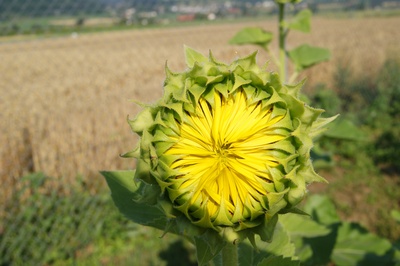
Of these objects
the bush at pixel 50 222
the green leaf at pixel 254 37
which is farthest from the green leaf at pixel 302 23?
the bush at pixel 50 222

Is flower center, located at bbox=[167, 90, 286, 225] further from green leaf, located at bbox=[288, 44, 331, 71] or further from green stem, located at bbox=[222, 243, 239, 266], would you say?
green leaf, located at bbox=[288, 44, 331, 71]

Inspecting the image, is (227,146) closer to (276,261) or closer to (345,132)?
(276,261)

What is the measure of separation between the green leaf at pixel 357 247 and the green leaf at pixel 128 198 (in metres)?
1.26

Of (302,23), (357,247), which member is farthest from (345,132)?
(302,23)

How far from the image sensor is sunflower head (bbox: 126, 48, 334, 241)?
31.6 inches

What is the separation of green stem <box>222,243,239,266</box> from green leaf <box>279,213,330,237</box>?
2.17 ft

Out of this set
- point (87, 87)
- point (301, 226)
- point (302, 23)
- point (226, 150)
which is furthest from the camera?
point (87, 87)

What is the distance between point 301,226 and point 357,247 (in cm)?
73

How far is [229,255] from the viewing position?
2.90 ft

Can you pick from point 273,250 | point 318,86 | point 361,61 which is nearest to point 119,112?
point 318,86

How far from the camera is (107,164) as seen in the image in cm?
483

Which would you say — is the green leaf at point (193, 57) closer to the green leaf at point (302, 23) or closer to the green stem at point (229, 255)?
the green stem at point (229, 255)

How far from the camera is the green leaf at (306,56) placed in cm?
206

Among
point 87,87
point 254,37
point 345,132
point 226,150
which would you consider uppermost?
point 226,150
